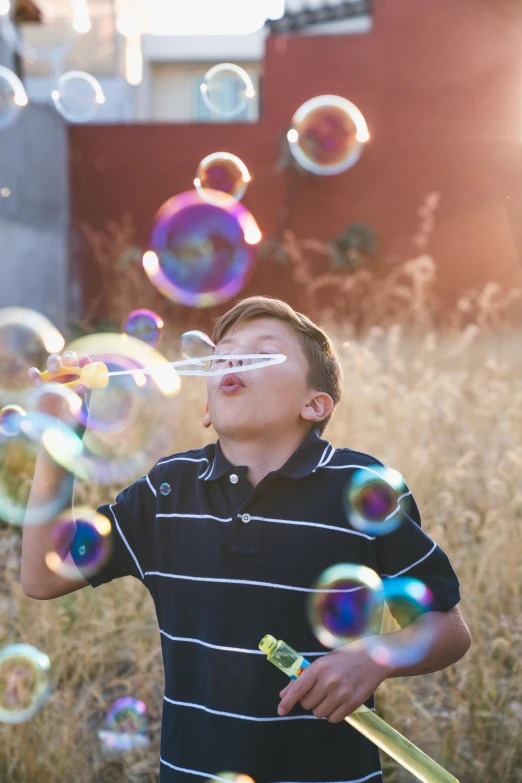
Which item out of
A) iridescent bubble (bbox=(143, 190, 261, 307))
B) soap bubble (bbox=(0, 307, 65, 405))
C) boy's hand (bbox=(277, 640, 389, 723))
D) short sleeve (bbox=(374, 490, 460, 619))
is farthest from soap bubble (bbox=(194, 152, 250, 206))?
iridescent bubble (bbox=(143, 190, 261, 307))

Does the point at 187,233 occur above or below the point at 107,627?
above

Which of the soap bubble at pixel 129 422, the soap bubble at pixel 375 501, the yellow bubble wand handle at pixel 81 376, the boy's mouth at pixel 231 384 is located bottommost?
the soap bubble at pixel 129 422

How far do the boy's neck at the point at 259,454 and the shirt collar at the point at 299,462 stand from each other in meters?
0.02

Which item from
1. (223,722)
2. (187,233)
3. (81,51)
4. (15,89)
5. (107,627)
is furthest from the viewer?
(81,51)

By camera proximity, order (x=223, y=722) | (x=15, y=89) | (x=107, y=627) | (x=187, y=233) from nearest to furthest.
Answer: (x=223, y=722), (x=107, y=627), (x=15, y=89), (x=187, y=233)

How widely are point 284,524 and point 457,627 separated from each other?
11.4 inches

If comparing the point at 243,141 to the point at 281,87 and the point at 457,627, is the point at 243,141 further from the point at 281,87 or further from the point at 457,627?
the point at 457,627

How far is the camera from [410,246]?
7.78m

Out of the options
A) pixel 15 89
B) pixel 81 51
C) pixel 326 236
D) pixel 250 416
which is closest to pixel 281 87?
pixel 326 236

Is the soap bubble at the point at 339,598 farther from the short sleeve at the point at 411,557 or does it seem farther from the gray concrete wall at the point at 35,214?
the gray concrete wall at the point at 35,214

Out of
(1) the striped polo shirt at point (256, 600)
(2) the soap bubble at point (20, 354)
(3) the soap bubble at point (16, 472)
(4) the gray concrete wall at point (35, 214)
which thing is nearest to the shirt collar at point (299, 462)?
(1) the striped polo shirt at point (256, 600)

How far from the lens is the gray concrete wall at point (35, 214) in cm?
720

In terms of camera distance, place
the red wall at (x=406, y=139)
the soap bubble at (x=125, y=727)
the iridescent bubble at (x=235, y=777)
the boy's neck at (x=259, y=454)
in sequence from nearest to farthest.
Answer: the iridescent bubble at (x=235, y=777) < the boy's neck at (x=259, y=454) < the soap bubble at (x=125, y=727) < the red wall at (x=406, y=139)

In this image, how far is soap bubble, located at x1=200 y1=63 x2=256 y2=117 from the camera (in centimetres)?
321
